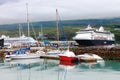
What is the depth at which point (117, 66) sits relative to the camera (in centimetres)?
6406

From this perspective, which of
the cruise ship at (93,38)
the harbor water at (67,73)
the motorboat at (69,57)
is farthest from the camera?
the cruise ship at (93,38)

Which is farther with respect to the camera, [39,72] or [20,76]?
[39,72]

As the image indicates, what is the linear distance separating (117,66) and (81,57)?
9075 mm

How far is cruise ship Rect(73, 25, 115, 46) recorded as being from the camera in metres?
111

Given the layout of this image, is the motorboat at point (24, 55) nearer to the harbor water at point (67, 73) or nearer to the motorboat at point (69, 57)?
the motorboat at point (69, 57)

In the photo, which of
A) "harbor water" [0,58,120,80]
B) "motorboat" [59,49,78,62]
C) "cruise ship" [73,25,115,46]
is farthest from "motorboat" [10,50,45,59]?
"cruise ship" [73,25,115,46]

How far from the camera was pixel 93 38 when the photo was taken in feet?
376

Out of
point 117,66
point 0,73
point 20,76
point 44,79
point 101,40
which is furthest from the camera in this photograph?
point 101,40

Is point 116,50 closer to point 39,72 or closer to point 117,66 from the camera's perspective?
point 117,66

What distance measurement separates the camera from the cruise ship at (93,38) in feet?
365

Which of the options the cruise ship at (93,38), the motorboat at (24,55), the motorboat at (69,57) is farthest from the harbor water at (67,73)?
the cruise ship at (93,38)

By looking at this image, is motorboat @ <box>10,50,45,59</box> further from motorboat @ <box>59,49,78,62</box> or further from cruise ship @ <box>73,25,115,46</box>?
cruise ship @ <box>73,25,115,46</box>

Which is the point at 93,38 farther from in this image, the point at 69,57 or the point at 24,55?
the point at 69,57

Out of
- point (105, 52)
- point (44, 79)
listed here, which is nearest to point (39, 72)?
point (44, 79)
